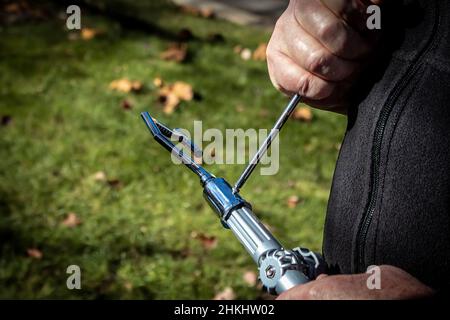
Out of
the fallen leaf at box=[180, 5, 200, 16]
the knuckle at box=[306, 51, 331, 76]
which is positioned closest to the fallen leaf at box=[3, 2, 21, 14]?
the fallen leaf at box=[180, 5, 200, 16]

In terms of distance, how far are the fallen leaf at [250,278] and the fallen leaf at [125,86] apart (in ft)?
5.52

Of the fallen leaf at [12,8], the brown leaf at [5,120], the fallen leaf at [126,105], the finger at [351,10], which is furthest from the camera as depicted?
the fallen leaf at [12,8]

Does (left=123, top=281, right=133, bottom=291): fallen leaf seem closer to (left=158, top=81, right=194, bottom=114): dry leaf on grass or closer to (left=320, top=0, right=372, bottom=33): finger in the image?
Answer: (left=158, top=81, right=194, bottom=114): dry leaf on grass

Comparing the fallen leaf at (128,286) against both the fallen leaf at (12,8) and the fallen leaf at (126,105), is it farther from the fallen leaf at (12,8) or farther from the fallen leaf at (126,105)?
the fallen leaf at (12,8)

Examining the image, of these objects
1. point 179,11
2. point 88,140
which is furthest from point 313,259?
point 179,11

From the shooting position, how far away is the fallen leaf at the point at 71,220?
9.02ft

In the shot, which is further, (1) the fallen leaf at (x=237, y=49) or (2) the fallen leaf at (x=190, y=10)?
(2) the fallen leaf at (x=190, y=10)

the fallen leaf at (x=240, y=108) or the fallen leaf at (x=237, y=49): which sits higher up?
the fallen leaf at (x=237, y=49)

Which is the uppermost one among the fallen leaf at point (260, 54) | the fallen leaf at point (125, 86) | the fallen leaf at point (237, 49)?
the fallen leaf at point (237, 49)

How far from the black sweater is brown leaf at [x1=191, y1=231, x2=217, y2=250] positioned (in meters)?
1.62

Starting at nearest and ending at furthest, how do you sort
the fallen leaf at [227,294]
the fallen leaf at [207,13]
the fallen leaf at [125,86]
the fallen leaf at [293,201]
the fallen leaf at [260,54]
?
the fallen leaf at [227,294] → the fallen leaf at [293,201] → the fallen leaf at [125,86] → the fallen leaf at [260,54] → the fallen leaf at [207,13]

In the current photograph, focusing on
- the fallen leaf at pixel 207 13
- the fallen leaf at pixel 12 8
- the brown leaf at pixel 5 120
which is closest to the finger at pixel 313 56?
the brown leaf at pixel 5 120

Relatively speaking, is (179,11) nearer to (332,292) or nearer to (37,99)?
(37,99)

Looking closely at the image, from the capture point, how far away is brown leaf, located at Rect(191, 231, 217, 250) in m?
2.70
